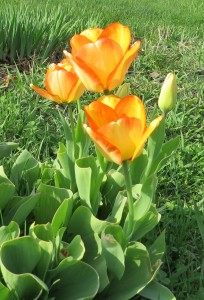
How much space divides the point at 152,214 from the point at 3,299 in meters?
0.44

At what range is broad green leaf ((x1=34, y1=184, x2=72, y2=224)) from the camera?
1.47 metres

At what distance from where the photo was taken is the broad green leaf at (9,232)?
1.30 meters

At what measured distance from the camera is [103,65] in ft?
4.07

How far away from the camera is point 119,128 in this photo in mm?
1081

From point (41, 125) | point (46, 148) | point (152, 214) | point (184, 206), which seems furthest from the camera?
point (41, 125)

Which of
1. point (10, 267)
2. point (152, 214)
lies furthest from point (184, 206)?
point (10, 267)

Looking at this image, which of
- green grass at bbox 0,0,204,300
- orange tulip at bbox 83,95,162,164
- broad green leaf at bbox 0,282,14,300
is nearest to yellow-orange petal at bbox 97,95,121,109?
orange tulip at bbox 83,95,162,164

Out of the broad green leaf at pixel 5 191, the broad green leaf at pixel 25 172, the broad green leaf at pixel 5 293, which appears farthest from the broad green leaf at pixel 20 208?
the broad green leaf at pixel 5 293

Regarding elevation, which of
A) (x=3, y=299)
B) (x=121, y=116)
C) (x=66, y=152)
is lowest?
(x=3, y=299)

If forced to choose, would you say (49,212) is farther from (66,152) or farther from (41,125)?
(41,125)

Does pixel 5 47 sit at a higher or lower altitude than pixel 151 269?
lower

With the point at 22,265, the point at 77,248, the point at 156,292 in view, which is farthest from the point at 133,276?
the point at 22,265

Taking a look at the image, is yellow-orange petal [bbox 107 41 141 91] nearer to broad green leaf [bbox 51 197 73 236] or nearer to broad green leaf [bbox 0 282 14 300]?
broad green leaf [bbox 51 197 73 236]

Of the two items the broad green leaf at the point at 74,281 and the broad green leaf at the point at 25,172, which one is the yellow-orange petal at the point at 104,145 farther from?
the broad green leaf at the point at 25,172
